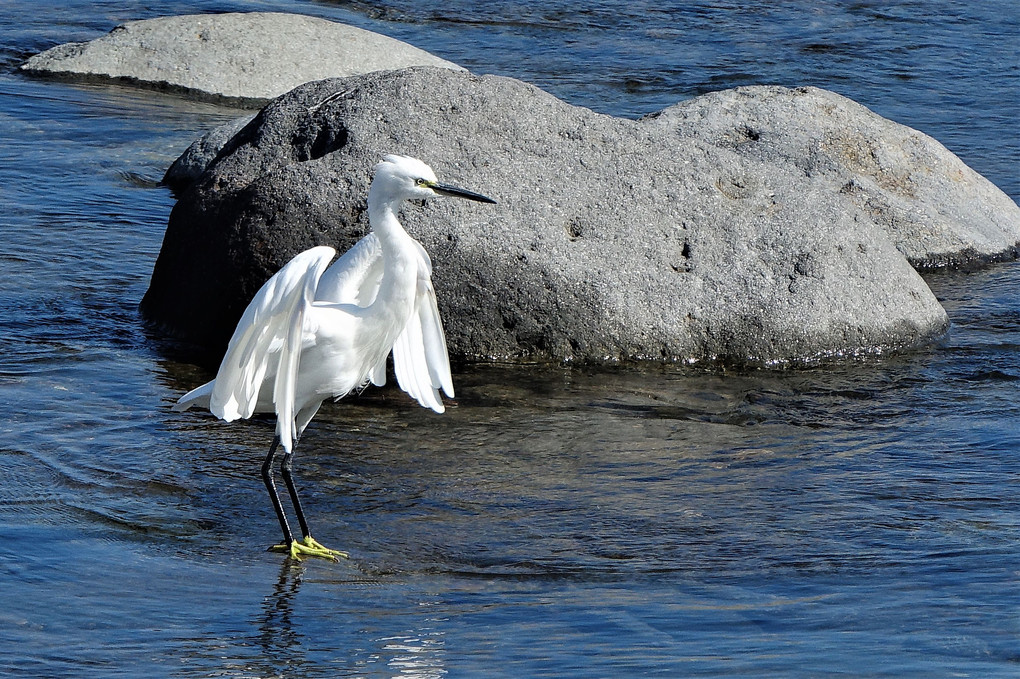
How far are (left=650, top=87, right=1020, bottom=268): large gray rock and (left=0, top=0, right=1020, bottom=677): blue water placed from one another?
0.37 metres

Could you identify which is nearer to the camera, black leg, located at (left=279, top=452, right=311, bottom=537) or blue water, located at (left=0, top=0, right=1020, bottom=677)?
blue water, located at (left=0, top=0, right=1020, bottom=677)

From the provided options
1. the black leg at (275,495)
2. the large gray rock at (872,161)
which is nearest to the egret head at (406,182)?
the black leg at (275,495)

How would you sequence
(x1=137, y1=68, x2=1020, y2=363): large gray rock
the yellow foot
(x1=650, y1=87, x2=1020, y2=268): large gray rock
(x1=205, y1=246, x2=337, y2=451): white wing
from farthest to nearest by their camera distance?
(x1=650, y1=87, x2=1020, y2=268): large gray rock, (x1=137, y1=68, x2=1020, y2=363): large gray rock, the yellow foot, (x1=205, y1=246, x2=337, y2=451): white wing

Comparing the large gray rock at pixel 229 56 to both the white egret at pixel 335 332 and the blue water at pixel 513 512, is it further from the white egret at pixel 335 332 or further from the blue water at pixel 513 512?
the white egret at pixel 335 332

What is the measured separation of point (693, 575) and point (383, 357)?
168cm

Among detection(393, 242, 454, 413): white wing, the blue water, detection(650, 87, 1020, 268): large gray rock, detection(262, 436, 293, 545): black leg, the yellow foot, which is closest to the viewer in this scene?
the blue water

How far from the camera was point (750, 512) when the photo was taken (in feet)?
17.8

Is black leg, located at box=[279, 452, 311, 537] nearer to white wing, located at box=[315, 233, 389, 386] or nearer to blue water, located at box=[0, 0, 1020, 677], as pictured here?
blue water, located at box=[0, 0, 1020, 677]

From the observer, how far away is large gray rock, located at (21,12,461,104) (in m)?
13.1

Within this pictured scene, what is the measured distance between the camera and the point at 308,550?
504cm

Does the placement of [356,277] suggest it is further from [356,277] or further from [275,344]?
[275,344]

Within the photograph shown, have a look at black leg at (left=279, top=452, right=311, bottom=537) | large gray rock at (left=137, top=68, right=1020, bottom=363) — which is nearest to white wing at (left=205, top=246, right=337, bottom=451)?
black leg at (left=279, top=452, right=311, bottom=537)

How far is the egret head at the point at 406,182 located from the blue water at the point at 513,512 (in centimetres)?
126

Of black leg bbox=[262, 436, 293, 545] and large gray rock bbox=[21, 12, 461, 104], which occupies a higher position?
large gray rock bbox=[21, 12, 461, 104]
